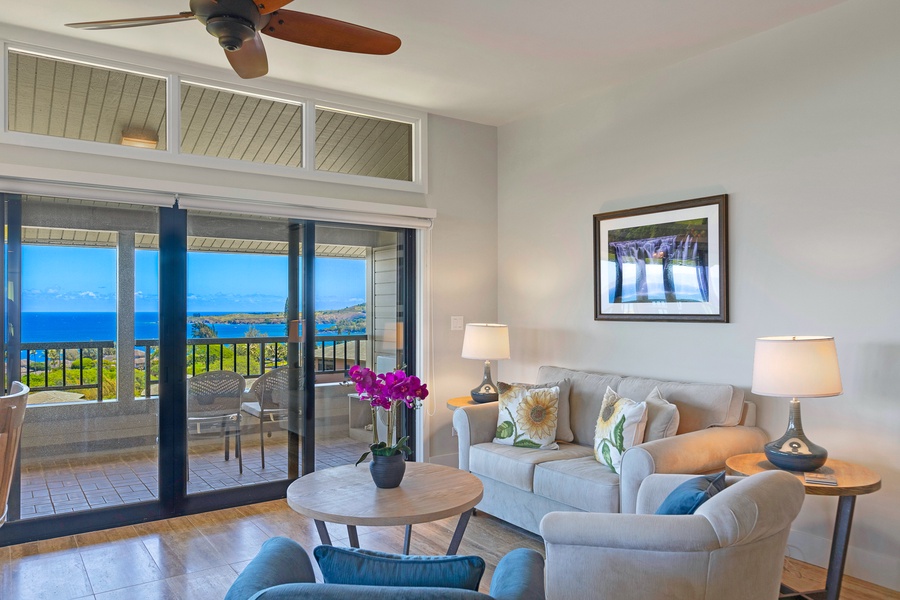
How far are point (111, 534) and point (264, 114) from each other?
9.09 feet

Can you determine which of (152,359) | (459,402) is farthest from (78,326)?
(459,402)

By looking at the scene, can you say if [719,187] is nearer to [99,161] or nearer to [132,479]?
[99,161]

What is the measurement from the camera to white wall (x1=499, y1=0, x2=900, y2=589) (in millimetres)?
2957

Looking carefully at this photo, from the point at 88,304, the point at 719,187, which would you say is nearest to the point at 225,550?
the point at 88,304

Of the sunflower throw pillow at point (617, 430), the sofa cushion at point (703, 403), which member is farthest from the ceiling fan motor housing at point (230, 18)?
the sofa cushion at point (703, 403)

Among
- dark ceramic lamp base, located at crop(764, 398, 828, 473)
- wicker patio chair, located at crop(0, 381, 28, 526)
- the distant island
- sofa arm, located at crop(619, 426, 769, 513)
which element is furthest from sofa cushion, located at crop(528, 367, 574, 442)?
wicker patio chair, located at crop(0, 381, 28, 526)

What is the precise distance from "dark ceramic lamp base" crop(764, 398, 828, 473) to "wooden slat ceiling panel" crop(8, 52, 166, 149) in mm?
3749

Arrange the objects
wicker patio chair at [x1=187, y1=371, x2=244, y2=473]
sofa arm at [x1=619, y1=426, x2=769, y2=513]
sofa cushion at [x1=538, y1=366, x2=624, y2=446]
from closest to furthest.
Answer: sofa arm at [x1=619, y1=426, x2=769, y2=513], sofa cushion at [x1=538, y1=366, x2=624, y2=446], wicker patio chair at [x1=187, y1=371, x2=244, y2=473]

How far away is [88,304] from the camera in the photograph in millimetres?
3684

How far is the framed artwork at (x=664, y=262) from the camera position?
3.62 metres

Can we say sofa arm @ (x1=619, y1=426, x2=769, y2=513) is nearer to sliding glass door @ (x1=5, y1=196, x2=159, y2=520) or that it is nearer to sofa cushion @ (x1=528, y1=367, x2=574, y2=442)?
sofa cushion @ (x1=528, y1=367, x2=574, y2=442)

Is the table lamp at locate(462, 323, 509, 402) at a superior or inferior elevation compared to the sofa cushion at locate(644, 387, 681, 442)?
superior

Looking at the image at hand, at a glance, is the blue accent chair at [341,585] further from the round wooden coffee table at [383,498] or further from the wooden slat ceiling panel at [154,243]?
the wooden slat ceiling panel at [154,243]

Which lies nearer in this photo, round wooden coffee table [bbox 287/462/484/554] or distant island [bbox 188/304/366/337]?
round wooden coffee table [bbox 287/462/484/554]
